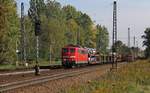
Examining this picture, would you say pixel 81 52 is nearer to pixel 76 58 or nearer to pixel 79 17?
pixel 76 58

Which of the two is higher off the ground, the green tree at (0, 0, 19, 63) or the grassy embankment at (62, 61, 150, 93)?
the green tree at (0, 0, 19, 63)

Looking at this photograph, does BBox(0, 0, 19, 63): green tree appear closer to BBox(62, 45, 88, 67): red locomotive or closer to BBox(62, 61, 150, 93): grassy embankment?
BBox(62, 45, 88, 67): red locomotive

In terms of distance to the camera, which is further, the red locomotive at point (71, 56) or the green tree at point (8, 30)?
the green tree at point (8, 30)

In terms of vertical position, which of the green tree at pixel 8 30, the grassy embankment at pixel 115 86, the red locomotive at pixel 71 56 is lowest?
the grassy embankment at pixel 115 86

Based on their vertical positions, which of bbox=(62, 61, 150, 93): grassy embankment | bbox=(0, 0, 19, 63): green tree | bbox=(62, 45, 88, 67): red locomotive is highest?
bbox=(0, 0, 19, 63): green tree

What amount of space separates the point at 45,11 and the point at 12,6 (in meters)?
64.4

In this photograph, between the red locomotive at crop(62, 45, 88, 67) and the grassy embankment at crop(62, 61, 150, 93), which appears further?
the red locomotive at crop(62, 45, 88, 67)

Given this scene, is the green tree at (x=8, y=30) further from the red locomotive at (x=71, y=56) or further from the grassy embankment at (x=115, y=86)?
the grassy embankment at (x=115, y=86)

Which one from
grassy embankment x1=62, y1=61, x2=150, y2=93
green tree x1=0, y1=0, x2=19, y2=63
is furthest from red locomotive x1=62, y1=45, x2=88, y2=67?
grassy embankment x1=62, y1=61, x2=150, y2=93

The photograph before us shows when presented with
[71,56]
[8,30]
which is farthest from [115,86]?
[8,30]

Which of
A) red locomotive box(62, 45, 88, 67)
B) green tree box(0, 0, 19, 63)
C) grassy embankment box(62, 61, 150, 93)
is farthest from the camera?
green tree box(0, 0, 19, 63)

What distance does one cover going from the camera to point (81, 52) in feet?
216

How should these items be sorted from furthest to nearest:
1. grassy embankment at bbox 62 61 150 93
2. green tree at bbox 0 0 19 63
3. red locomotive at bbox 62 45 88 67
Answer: green tree at bbox 0 0 19 63
red locomotive at bbox 62 45 88 67
grassy embankment at bbox 62 61 150 93

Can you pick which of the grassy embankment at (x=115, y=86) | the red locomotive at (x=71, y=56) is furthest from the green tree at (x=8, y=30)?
the grassy embankment at (x=115, y=86)
